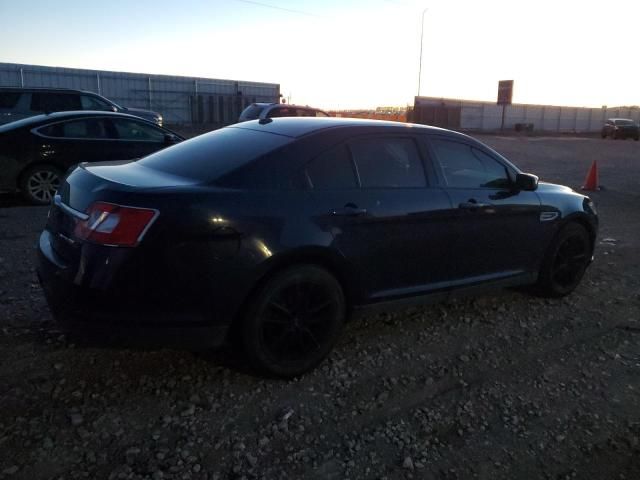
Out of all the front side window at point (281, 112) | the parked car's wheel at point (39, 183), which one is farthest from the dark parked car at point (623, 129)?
the parked car's wheel at point (39, 183)

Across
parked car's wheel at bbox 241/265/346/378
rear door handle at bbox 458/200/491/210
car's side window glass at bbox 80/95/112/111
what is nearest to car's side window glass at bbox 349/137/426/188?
rear door handle at bbox 458/200/491/210

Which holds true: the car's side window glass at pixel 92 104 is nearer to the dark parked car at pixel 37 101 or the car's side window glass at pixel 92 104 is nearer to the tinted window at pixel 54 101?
the dark parked car at pixel 37 101

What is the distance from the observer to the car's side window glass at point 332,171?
330 cm

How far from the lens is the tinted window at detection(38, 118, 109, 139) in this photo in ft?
25.3

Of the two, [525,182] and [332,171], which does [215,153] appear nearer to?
[332,171]

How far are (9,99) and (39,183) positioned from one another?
23.4 feet

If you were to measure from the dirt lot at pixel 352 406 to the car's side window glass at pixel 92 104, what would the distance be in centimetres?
1046

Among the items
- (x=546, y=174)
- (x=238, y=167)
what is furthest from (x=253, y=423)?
(x=546, y=174)

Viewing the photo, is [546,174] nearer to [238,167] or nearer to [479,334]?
[479,334]

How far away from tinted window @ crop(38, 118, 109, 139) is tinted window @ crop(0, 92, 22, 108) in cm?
673

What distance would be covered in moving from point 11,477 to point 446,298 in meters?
2.87

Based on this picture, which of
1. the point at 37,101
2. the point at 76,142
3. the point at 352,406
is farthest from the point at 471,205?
the point at 37,101

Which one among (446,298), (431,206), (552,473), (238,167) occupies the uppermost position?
(238,167)

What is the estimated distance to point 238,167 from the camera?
10.3 ft
